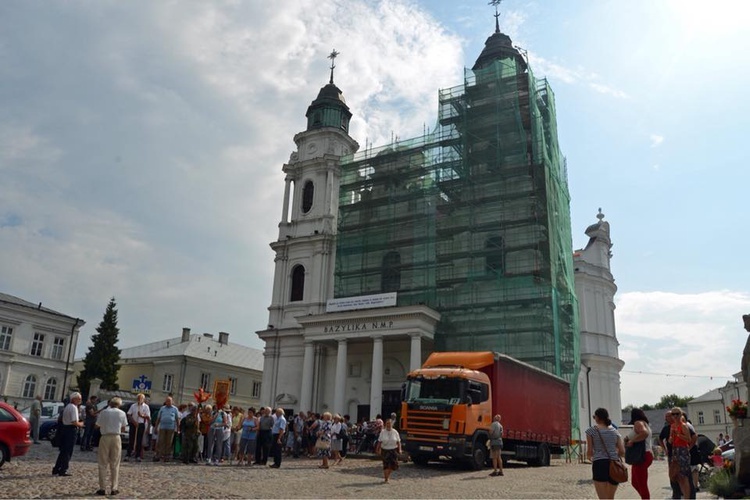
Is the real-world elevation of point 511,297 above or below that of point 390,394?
above

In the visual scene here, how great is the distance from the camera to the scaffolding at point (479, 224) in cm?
3384

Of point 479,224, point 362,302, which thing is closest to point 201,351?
point 362,302

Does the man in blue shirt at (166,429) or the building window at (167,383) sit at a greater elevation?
the building window at (167,383)

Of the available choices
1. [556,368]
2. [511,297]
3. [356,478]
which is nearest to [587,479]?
[356,478]

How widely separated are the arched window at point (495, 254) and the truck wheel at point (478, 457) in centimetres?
1667

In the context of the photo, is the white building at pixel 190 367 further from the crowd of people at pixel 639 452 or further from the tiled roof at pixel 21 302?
the crowd of people at pixel 639 452

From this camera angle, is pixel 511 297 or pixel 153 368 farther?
pixel 153 368

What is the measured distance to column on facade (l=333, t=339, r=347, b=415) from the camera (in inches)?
1428

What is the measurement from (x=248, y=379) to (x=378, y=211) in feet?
88.7

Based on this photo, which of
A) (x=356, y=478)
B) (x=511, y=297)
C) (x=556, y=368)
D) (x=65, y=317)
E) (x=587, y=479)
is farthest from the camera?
(x=65, y=317)

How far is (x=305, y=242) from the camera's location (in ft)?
144

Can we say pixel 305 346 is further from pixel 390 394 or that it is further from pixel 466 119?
pixel 466 119

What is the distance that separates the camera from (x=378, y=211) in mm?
41688

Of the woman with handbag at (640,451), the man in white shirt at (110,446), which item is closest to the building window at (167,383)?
the man in white shirt at (110,446)
